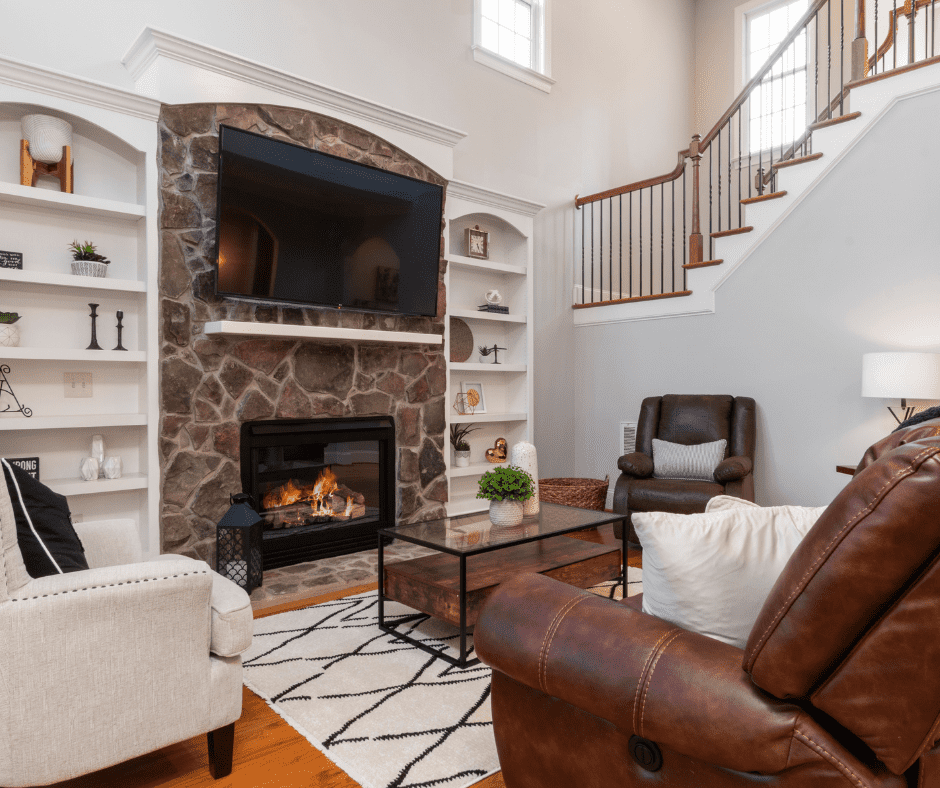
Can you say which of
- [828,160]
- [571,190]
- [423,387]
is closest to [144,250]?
[423,387]

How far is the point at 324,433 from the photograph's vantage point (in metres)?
3.93

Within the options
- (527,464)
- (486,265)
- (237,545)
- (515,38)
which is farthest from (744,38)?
(237,545)

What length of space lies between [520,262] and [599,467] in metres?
1.87

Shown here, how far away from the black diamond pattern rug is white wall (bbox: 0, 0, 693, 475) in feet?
9.82

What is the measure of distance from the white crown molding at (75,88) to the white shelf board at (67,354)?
1.18 metres

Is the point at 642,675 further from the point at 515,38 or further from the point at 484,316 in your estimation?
the point at 515,38

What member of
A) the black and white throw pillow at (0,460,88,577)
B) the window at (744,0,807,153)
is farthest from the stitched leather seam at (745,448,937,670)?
the window at (744,0,807,153)

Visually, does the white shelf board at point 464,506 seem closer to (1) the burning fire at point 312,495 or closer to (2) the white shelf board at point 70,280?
(1) the burning fire at point 312,495

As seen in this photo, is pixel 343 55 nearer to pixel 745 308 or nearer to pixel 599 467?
pixel 745 308

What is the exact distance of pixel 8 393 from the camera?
3.04 metres

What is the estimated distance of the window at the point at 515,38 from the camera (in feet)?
16.9

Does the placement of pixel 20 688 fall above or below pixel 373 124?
below

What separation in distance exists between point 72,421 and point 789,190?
4561 mm

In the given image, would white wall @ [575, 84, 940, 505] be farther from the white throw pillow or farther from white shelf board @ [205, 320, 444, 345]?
the white throw pillow
